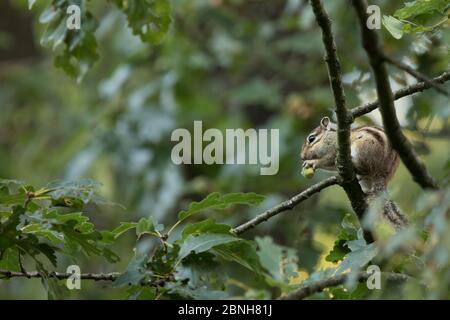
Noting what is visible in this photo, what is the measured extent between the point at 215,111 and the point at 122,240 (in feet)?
3.77

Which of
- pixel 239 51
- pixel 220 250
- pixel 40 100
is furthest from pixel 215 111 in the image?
pixel 220 250

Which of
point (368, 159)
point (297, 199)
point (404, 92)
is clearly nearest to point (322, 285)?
point (297, 199)

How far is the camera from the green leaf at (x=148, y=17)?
2.83 metres

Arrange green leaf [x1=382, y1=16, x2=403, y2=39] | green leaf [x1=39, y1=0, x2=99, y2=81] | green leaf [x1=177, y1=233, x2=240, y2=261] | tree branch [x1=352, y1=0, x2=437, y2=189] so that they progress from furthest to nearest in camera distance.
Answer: green leaf [x1=39, y1=0, x2=99, y2=81]
green leaf [x1=382, y1=16, x2=403, y2=39]
green leaf [x1=177, y1=233, x2=240, y2=261]
tree branch [x1=352, y1=0, x2=437, y2=189]

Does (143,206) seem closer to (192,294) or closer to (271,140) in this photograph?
(271,140)

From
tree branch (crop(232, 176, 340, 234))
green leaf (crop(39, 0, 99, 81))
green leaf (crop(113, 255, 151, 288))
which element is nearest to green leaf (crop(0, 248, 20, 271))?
green leaf (crop(113, 255, 151, 288))

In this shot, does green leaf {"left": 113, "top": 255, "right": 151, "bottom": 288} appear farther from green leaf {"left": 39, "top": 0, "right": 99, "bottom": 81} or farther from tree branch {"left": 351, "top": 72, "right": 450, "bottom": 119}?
green leaf {"left": 39, "top": 0, "right": 99, "bottom": 81}

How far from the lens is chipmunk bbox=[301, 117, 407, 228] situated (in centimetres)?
244

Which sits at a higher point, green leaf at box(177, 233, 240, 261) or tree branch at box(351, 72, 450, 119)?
tree branch at box(351, 72, 450, 119)

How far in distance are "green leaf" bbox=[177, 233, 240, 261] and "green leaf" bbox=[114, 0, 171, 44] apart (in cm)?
102

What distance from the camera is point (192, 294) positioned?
79.4 inches

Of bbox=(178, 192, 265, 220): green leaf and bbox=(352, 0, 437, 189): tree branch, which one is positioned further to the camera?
bbox=(178, 192, 265, 220): green leaf

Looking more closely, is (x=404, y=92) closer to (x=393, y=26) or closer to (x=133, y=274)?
(x=393, y=26)

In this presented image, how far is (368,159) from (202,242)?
751mm
